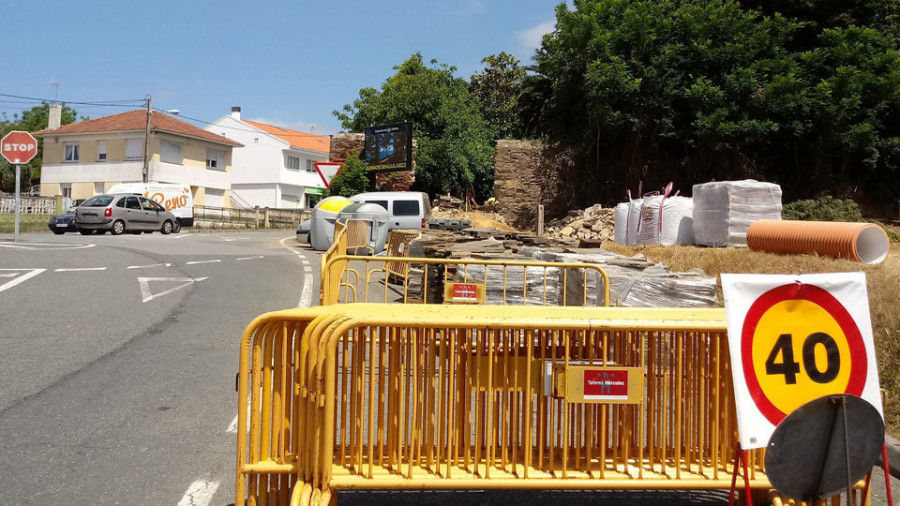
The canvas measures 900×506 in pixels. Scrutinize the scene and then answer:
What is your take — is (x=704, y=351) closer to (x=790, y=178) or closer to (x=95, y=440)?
(x=95, y=440)

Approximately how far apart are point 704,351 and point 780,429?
0.88 metres

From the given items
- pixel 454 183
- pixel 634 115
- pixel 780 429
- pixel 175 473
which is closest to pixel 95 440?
pixel 175 473

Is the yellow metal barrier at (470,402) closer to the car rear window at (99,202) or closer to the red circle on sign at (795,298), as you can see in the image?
the red circle on sign at (795,298)

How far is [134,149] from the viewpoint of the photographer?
51062mm

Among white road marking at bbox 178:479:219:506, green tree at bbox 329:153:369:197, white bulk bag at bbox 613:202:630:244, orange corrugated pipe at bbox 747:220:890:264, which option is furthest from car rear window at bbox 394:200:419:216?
white road marking at bbox 178:479:219:506

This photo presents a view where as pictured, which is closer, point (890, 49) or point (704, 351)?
point (704, 351)

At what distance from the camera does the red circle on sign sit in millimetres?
3225

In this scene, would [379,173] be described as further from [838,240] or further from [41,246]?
[838,240]

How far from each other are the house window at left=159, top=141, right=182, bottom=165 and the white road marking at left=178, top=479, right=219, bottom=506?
50.1 metres

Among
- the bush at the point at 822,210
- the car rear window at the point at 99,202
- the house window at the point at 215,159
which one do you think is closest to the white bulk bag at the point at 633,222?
the bush at the point at 822,210

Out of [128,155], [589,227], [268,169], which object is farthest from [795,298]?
[268,169]

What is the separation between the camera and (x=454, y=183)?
1609 inches

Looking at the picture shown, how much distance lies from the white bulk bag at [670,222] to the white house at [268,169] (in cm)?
4596

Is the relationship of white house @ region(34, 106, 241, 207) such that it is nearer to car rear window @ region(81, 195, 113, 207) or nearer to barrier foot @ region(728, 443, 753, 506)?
car rear window @ region(81, 195, 113, 207)
